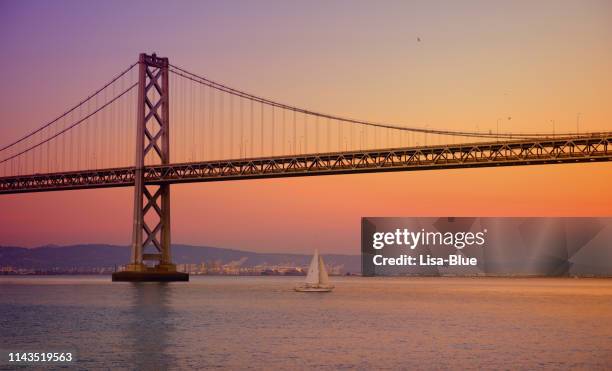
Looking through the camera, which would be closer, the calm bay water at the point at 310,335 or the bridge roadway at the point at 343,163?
the calm bay water at the point at 310,335

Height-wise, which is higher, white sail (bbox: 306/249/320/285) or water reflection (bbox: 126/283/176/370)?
white sail (bbox: 306/249/320/285)

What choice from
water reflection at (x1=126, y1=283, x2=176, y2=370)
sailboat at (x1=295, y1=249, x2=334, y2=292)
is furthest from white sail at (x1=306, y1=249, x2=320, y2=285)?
water reflection at (x1=126, y1=283, x2=176, y2=370)

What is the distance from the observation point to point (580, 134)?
5319 centimetres

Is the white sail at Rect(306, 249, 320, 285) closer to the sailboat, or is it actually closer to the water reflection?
the sailboat

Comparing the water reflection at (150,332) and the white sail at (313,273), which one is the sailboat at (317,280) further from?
the water reflection at (150,332)

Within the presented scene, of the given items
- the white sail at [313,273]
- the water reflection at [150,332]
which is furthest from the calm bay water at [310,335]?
the white sail at [313,273]

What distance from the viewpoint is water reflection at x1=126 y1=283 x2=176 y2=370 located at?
2551 cm

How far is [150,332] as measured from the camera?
33.8 m

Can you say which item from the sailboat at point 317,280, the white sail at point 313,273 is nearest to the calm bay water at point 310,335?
the white sail at point 313,273

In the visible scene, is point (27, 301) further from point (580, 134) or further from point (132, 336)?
point (580, 134)

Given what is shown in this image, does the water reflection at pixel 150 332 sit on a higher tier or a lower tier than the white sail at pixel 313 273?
lower

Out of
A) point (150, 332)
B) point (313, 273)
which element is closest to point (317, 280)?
point (313, 273)

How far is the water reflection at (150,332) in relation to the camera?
25.5m

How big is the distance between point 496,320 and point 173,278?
106 feet
